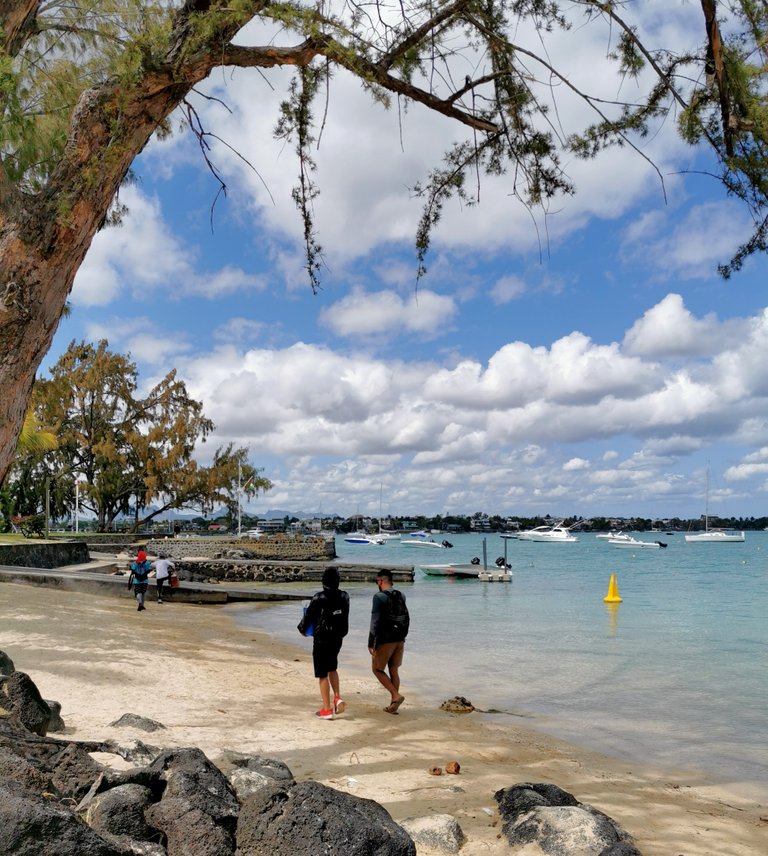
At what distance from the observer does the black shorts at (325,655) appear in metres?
8.49

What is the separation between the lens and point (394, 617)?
9023mm

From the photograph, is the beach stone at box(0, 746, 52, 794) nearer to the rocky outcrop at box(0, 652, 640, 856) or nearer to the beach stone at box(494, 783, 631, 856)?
the rocky outcrop at box(0, 652, 640, 856)

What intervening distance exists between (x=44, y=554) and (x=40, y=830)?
3119 cm

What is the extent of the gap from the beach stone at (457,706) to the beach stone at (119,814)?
726cm

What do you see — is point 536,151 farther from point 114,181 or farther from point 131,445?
point 131,445

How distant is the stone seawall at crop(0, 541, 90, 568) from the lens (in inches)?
1124

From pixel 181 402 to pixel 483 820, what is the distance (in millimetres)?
50383

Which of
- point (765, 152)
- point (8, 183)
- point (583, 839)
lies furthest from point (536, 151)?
point (583, 839)

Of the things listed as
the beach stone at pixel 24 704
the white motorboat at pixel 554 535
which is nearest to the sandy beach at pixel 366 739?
the beach stone at pixel 24 704

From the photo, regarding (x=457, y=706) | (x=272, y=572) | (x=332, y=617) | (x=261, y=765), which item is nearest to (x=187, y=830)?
(x=261, y=765)

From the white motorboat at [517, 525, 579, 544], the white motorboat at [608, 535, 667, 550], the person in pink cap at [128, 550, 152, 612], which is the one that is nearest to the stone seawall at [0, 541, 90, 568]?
the person in pink cap at [128, 550, 152, 612]

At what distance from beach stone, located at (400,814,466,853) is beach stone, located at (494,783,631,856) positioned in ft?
1.24

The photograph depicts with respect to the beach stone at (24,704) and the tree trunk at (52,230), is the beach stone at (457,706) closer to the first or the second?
the beach stone at (24,704)

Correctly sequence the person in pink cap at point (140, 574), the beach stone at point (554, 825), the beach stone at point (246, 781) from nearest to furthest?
the beach stone at point (554, 825)
the beach stone at point (246, 781)
the person in pink cap at point (140, 574)
